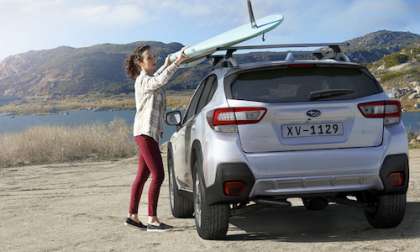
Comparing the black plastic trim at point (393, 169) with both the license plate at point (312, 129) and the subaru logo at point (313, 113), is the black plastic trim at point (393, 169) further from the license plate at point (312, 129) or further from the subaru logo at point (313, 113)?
the subaru logo at point (313, 113)

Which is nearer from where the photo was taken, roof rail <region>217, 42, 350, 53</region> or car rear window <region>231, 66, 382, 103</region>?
car rear window <region>231, 66, 382, 103</region>

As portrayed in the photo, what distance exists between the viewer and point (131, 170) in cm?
1591

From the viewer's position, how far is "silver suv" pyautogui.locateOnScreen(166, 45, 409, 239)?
5.68 metres

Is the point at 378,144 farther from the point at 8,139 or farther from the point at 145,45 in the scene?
the point at 8,139

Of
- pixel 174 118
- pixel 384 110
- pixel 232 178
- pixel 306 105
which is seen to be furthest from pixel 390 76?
pixel 232 178

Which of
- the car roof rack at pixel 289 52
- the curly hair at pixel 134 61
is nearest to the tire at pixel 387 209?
the car roof rack at pixel 289 52

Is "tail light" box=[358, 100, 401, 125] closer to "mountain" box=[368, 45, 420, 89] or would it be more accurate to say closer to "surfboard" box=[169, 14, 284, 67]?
"surfboard" box=[169, 14, 284, 67]

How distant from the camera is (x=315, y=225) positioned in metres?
7.00

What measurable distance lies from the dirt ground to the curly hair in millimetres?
1756

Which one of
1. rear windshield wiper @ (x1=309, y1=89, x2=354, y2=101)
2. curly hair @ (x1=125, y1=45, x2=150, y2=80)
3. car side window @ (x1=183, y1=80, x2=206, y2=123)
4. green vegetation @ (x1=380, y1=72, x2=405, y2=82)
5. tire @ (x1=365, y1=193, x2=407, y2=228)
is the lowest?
green vegetation @ (x1=380, y1=72, x2=405, y2=82)

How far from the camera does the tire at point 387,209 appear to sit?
20.2 feet

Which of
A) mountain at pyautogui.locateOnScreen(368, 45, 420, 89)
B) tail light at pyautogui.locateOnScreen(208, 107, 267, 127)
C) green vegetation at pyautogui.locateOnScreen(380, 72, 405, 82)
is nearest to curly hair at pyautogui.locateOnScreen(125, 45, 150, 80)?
tail light at pyautogui.locateOnScreen(208, 107, 267, 127)

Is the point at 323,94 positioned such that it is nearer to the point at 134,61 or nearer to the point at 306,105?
the point at 306,105

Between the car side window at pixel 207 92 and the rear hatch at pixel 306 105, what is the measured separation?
1.81ft
